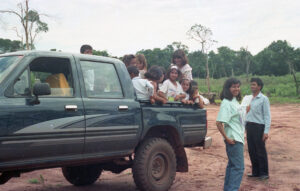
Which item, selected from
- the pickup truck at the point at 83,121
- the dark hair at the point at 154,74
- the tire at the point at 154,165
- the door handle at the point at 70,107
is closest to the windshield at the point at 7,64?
the pickup truck at the point at 83,121

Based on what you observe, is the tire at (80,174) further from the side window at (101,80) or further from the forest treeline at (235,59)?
the forest treeline at (235,59)

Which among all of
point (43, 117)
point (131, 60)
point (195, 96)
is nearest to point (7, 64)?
point (43, 117)

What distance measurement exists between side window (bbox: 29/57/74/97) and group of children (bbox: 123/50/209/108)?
1.36 meters

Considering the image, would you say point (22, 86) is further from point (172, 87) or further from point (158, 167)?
point (172, 87)

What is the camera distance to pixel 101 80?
515 centimetres

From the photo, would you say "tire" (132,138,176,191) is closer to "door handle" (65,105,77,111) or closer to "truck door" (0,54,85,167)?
"truck door" (0,54,85,167)

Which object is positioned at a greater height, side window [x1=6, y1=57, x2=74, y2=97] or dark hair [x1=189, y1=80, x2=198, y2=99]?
side window [x1=6, y1=57, x2=74, y2=97]

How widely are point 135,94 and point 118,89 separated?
0.32 meters

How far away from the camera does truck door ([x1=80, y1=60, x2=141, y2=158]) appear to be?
475cm

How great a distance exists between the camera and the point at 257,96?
752 centimetres

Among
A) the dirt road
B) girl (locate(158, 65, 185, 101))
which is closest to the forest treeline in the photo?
the dirt road

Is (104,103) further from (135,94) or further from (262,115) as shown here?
(262,115)

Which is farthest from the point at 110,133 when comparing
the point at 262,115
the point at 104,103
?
the point at 262,115

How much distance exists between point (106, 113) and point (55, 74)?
0.80 m
